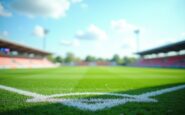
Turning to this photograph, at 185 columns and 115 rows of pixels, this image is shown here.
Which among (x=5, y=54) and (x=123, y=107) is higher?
(x=5, y=54)

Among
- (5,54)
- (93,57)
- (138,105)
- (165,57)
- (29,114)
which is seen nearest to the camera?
(29,114)

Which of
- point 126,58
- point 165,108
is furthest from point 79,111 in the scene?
point 126,58

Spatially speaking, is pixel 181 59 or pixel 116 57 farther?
pixel 116 57

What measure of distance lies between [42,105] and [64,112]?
97 cm

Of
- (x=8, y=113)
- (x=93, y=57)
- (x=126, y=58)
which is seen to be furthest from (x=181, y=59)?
(x=93, y=57)

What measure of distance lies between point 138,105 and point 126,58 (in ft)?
443

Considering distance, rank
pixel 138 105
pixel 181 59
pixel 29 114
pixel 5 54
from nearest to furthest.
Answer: pixel 29 114 → pixel 138 105 → pixel 5 54 → pixel 181 59

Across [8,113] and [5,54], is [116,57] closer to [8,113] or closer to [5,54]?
[5,54]

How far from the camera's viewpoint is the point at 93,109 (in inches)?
163

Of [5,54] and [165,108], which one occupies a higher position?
[5,54]

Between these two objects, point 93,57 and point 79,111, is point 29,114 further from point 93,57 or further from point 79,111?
point 93,57

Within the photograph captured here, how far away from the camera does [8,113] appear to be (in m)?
3.82

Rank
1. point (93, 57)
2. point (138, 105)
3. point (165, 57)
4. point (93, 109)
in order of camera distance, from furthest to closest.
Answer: point (93, 57) → point (165, 57) → point (138, 105) → point (93, 109)

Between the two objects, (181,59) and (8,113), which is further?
(181,59)
